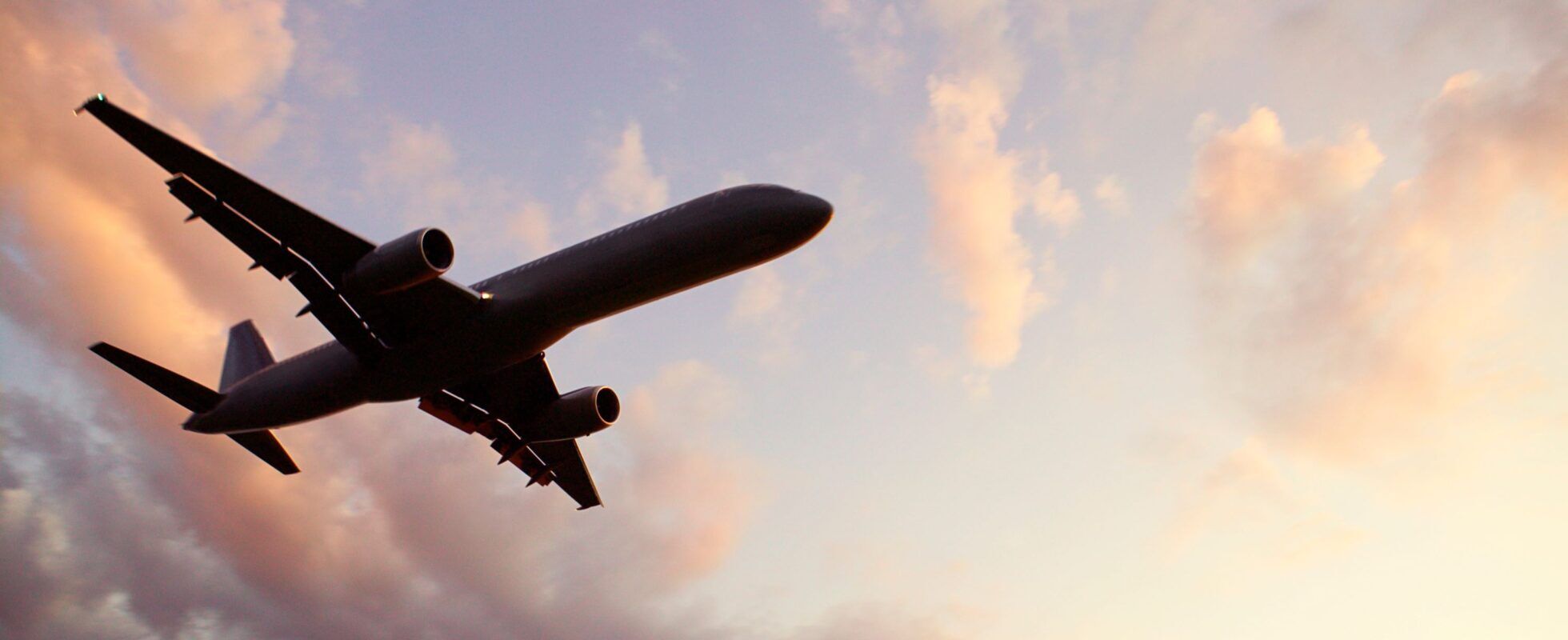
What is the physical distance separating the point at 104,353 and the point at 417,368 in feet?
39.6

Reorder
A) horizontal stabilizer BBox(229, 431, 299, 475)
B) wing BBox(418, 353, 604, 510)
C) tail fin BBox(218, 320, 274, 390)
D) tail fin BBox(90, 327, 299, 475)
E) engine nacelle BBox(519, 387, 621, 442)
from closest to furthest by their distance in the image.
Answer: tail fin BBox(90, 327, 299, 475), engine nacelle BBox(519, 387, 621, 442), wing BBox(418, 353, 604, 510), horizontal stabilizer BBox(229, 431, 299, 475), tail fin BBox(218, 320, 274, 390)

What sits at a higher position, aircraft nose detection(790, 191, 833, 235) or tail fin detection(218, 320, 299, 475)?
tail fin detection(218, 320, 299, 475)

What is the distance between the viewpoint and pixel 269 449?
35.5m

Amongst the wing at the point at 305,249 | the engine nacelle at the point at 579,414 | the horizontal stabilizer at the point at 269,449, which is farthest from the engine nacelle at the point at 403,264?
the horizontal stabilizer at the point at 269,449

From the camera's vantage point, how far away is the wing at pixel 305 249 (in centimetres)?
2331

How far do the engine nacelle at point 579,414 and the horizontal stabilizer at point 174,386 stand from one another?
11418mm

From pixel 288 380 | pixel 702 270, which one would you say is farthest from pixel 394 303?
pixel 702 270

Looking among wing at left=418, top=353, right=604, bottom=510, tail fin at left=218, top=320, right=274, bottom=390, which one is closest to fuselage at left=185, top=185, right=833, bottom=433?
wing at left=418, top=353, right=604, bottom=510

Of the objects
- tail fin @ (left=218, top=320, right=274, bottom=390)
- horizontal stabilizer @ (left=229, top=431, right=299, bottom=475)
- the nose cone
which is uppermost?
tail fin @ (left=218, top=320, right=274, bottom=390)

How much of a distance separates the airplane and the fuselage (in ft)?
0.12

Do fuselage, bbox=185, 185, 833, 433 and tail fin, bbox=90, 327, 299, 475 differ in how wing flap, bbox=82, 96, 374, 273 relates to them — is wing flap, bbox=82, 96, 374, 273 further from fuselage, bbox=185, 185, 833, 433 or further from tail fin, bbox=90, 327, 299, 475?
tail fin, bbox=90, 327, 299, 475

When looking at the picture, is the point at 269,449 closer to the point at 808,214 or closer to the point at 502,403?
the point at 502,403

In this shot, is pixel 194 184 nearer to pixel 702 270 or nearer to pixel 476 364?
pixel 476 364

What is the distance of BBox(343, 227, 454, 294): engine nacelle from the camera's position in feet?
78.3
